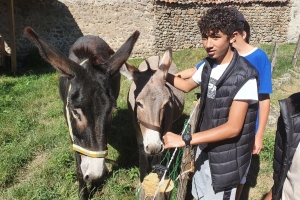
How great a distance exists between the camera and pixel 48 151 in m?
4.49

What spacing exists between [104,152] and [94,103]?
488 millimetres

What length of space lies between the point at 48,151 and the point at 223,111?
3.41 metres

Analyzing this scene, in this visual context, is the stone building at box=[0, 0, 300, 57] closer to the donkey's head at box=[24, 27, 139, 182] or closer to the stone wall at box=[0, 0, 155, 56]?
the stone wall at box=[0, 0, 155, 56]

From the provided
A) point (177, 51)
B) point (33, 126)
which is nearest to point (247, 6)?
point (177, 51)

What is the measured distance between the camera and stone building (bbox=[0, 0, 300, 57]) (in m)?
10.8

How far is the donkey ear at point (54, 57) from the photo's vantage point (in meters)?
2.49

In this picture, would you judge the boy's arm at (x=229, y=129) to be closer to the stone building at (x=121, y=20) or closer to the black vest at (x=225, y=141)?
the black vest at (x=225, y=141)

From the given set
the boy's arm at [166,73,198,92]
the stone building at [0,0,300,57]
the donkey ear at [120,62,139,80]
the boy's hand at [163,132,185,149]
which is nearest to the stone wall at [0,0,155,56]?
the stone building at [0,0,300,57]

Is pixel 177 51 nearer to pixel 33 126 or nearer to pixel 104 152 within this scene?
pixel 33 126

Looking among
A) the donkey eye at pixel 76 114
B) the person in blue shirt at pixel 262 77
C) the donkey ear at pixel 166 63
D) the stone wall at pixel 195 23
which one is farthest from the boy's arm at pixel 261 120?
the stone wall at pixel 195 23

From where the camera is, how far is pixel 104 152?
258 centimetres

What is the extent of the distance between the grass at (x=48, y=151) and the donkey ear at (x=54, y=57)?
178cm

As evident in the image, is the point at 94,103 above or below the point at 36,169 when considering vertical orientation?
above

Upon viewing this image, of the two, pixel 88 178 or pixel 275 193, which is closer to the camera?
pixel 275 193
